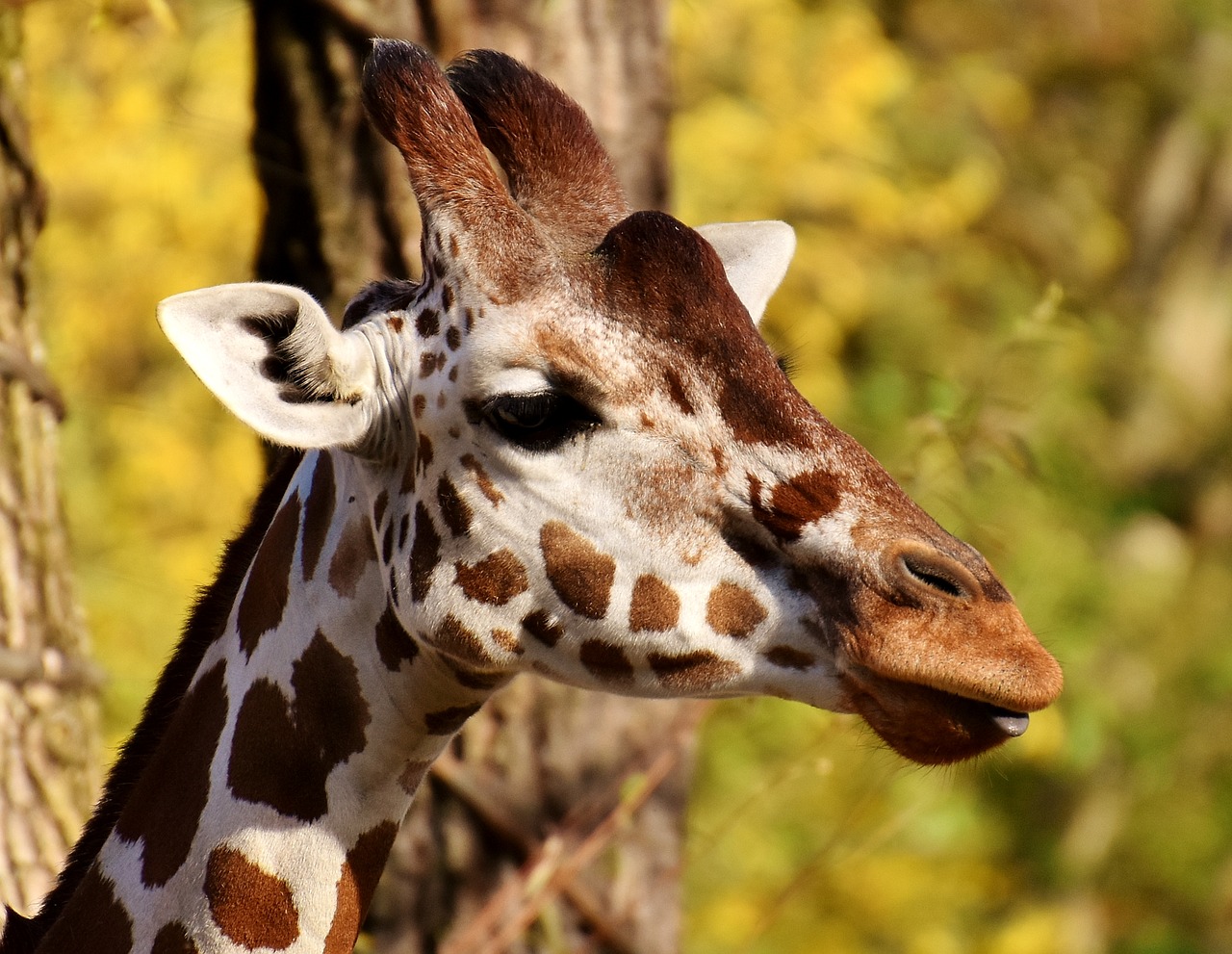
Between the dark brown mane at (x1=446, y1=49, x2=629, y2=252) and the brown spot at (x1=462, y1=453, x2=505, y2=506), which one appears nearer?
the brown spot at (x1=462, y1=453, x2=505, y2=506)

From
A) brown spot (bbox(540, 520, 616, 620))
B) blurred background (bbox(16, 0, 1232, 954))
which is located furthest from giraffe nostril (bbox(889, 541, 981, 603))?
blurred background (bbox(16, 0, 1232, 954))

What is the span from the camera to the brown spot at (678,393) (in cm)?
196

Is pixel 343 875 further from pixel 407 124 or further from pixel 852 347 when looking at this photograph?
pixel 852 347

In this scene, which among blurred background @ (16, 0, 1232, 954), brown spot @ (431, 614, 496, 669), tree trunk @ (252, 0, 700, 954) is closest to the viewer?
brown spot @ (431, 614, 496, 669)

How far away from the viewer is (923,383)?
4.88m

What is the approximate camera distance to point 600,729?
10.2 feet

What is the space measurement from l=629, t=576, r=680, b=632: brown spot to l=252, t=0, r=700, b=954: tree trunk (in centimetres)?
109

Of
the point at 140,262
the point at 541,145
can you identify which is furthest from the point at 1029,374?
the point at 140,262

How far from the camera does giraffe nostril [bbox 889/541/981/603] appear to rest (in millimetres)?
1785

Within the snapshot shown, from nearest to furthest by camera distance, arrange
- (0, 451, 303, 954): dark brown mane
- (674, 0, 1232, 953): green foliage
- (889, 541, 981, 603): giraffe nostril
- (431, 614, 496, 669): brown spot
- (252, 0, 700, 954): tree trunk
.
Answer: (889, 541, 981, 603): giraffe nostril
(431, 614, 496, 669): brown spot
(0, 451, 303, 954): dark brown mane
(252, 0, 700, 954): tree trunk
(674, 0, 1232, 953): green foliage

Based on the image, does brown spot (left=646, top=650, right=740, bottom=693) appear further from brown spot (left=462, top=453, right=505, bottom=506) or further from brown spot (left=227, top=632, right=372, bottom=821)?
brown spot (left=227, top=632, right=372, bottom=821)

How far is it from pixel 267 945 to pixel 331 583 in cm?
52

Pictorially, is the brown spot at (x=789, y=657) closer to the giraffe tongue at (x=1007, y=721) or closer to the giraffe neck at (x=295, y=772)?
the giraffe tongue at (x=1007, y=721)

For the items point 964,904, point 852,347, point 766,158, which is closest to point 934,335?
point 852,347
